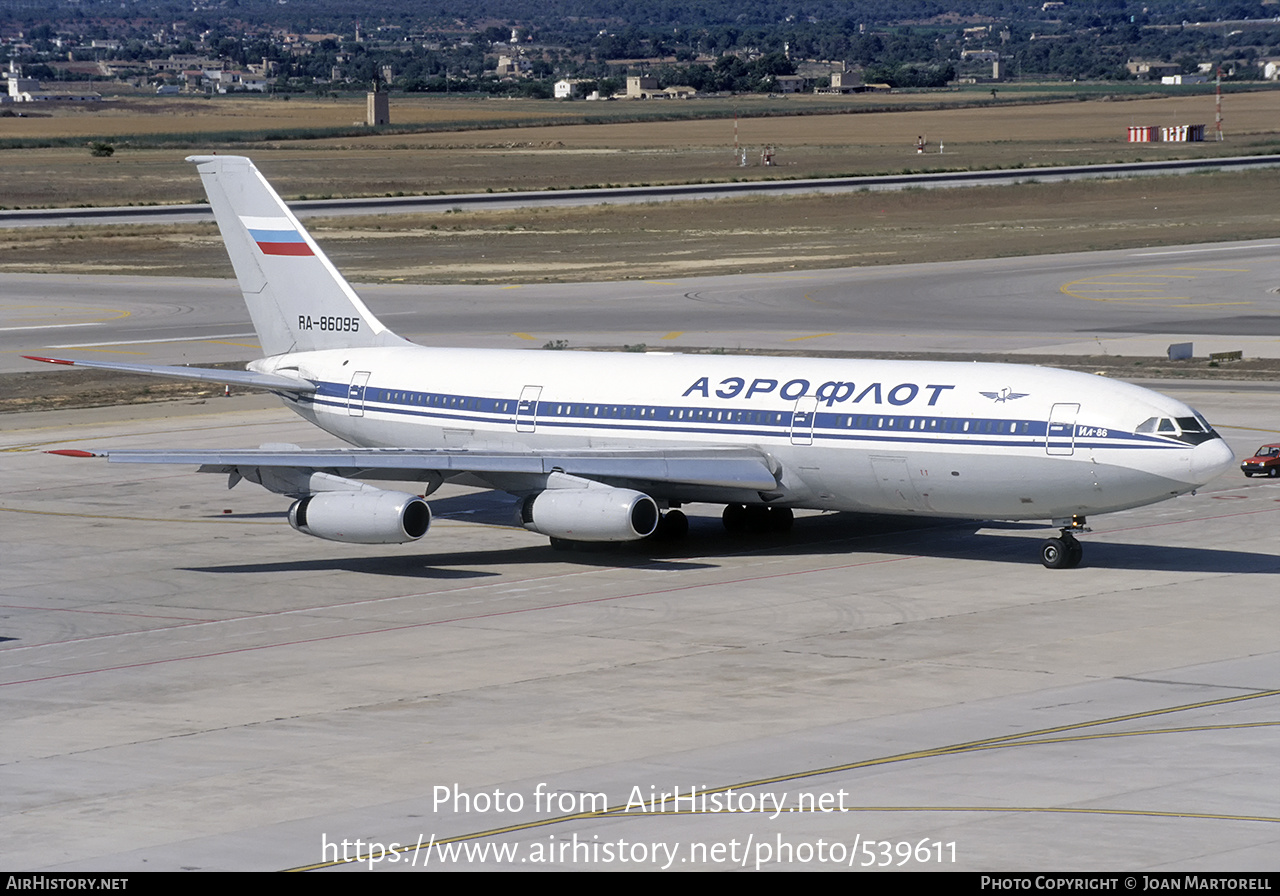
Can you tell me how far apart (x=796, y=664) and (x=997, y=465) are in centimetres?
950

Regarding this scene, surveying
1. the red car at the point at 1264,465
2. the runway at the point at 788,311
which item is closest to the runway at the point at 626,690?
the red car at the point at 1264,465

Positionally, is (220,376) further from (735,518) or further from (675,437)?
(735,518)

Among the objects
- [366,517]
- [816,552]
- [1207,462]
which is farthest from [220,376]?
[1207,462]

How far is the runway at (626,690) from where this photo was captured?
77.3 feet

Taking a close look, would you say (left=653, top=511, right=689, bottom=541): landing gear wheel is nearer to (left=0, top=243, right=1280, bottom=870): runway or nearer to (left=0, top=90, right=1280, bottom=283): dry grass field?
(left=0, top=243, right=1280, bottom=870): runway

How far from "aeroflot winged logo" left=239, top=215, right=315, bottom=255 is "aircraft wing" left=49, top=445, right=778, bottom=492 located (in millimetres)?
9233

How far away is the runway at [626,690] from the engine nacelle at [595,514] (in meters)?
1.12

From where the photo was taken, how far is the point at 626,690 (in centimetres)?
3247

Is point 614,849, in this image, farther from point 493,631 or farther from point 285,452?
point 285,452

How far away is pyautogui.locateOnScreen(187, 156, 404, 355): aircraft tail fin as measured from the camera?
2085 inches

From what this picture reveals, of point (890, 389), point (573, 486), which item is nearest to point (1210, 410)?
point (890, 389)

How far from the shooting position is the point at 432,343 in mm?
83188

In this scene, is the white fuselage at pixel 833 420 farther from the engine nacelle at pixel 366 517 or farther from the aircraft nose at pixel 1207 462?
the engine nacelle at pixel 366 517

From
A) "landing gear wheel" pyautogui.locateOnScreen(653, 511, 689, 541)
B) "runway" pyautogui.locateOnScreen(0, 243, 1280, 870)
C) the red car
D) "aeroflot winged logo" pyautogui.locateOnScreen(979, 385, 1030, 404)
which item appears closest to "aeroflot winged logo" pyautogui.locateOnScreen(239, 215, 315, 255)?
"runway" pyautogui.locateOnScreen(0, 243, 1280, 870)
